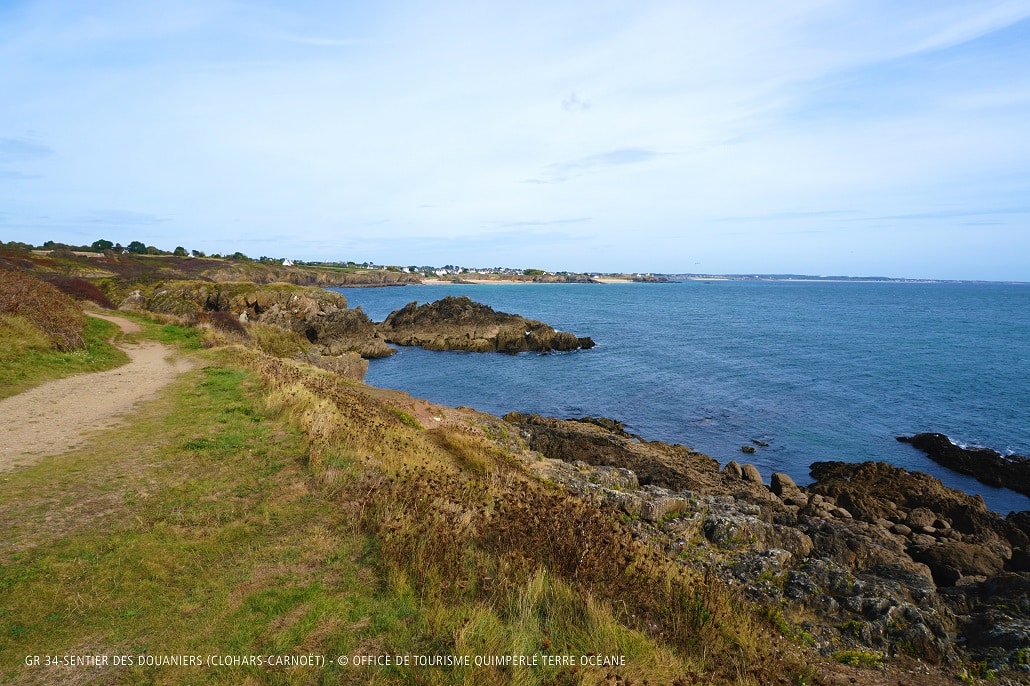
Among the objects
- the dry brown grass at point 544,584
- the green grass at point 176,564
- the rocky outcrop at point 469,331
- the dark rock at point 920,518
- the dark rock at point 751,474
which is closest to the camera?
the green grass at point 176,564

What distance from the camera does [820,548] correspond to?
1307cm

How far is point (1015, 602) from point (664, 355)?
1861 inches

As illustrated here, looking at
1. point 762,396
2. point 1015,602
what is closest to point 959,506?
point 1015,602

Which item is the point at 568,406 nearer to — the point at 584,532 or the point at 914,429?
the point at 914,429

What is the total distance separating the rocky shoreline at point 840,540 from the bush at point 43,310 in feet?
64.6

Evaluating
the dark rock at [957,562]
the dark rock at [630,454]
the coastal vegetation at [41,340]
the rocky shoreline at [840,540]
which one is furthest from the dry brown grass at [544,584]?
the coastal vegetation at [41,340]

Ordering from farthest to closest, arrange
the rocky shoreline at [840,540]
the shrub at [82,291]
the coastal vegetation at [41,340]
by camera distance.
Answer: the shrub at [82,291] → the coastal vegetation at [41,340] → the rocky shoreline at [840,540]

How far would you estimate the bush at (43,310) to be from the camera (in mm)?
20328

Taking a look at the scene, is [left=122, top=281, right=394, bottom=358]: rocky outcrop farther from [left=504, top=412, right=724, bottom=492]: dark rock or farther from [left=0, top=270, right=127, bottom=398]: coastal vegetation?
[left=504, top=412, right=724, bottom=492]: dark rock

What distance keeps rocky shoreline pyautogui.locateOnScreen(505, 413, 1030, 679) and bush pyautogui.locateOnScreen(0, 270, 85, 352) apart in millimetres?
19698

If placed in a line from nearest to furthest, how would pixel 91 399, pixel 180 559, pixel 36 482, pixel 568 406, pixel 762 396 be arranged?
pixel 180 559 → pixel 36 482 → pixel 91 399 → pixel 568 406 → pixel 762 396

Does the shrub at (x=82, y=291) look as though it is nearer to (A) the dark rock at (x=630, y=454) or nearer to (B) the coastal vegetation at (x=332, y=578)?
(A) the dark rock at (x=630, y=454)

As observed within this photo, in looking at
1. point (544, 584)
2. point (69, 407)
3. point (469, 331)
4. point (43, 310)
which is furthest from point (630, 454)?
point (469, 331)

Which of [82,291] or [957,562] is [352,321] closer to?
[82,291]
